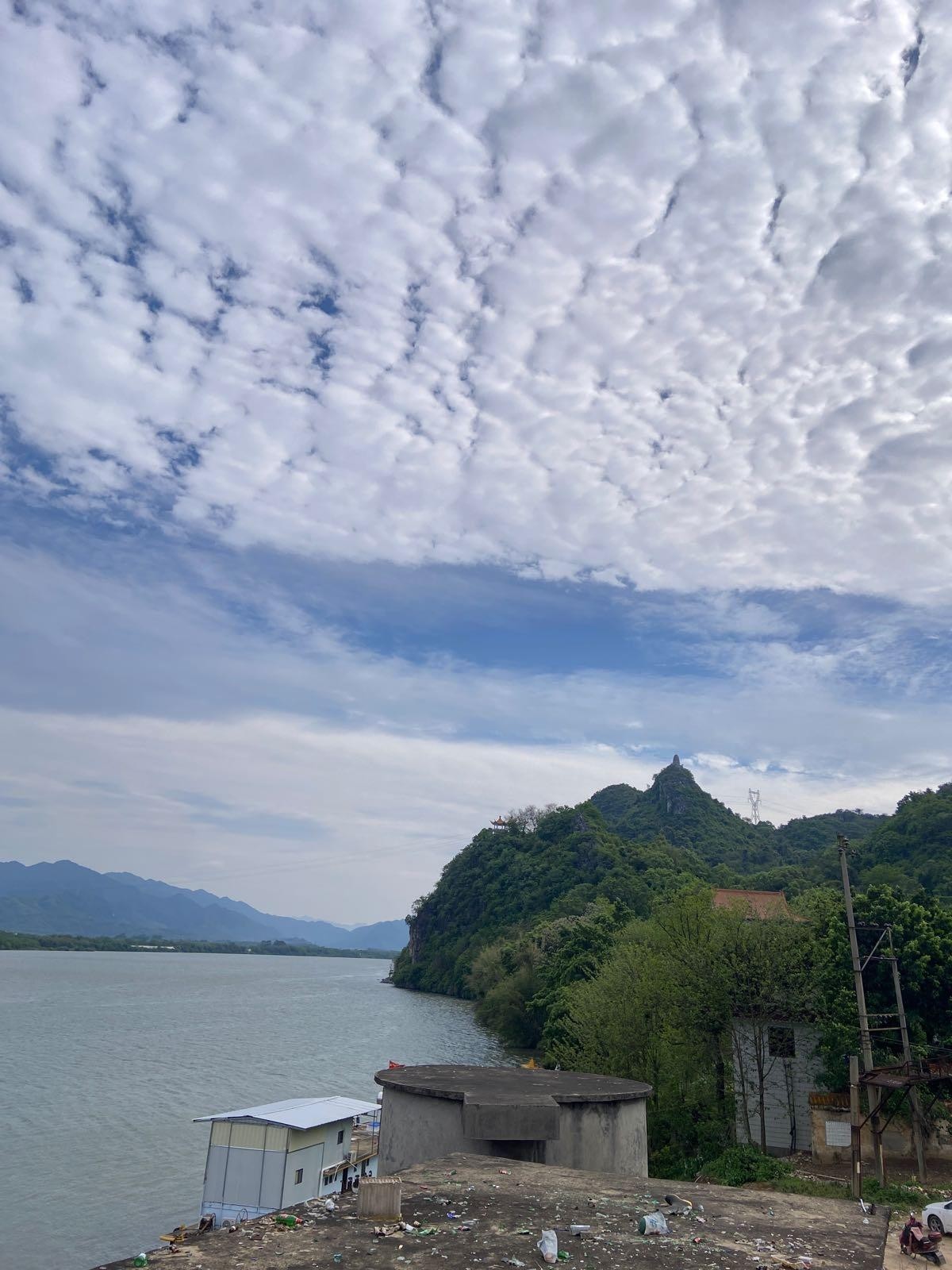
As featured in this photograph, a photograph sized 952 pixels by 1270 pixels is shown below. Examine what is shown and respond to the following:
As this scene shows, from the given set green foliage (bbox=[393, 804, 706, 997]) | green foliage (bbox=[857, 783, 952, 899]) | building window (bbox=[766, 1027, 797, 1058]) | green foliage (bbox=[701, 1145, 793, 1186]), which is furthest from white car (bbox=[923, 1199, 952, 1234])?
green foliage (bbox=[393, 804, 706, 997])

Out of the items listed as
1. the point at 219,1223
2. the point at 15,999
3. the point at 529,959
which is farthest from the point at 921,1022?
the point at 15,999

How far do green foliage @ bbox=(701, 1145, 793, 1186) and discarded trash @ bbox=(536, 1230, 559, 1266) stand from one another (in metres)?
13.2

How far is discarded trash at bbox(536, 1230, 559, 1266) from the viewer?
7.11 metres

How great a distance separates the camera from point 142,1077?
136 ft

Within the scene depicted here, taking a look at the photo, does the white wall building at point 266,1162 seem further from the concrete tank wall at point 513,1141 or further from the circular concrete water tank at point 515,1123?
Answer: the concrete tank wall at point 513,1141

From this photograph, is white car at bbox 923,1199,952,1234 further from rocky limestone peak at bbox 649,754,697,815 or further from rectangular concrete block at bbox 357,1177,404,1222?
rocky limestone peak at bbox 649,754,697,815

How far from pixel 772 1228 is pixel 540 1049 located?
148ft

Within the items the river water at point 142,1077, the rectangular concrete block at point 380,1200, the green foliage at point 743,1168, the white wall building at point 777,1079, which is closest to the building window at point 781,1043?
the white wall building at point 777,1079

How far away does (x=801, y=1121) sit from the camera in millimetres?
24609

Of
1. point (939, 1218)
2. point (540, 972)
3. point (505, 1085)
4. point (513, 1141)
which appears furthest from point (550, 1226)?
point (540, 972)

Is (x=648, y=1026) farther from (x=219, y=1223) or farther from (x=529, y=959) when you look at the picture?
(x=529, y=959)

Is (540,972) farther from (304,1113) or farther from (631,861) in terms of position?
(631,861)

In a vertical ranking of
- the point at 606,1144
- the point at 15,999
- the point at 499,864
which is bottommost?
the point at 15,999

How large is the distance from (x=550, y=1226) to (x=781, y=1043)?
19307 millimetres
